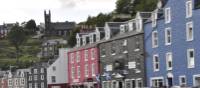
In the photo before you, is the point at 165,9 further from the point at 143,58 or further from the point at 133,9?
the point at 133,9

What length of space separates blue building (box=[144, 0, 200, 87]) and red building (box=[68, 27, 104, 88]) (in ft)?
57.5

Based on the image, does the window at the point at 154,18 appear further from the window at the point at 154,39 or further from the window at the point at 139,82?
the window at the point at 139,82

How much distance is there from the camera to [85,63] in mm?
102875

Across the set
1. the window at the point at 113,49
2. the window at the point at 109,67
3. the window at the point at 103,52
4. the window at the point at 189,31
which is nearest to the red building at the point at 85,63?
the window at the point at 103,52

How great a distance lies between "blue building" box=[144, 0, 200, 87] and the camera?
235 feet

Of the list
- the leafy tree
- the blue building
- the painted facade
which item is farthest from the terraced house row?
the leafy tree

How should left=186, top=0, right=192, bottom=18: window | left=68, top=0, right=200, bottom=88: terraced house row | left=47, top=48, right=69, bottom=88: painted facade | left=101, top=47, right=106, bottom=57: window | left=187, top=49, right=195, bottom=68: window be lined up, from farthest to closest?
left=47, top=48, right=69, bottom=88: painted facade, left=101, top=47, right=106, bottom=57: window, left=68, top=0, right=200, bottom=88: terraced house row, left=187, top=49, right=195, bottom=68: window, left=186, top=0, right=192, bottom=18: window

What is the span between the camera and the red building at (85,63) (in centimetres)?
9889

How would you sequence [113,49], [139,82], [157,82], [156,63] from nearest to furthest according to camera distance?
[157,82], [156,63], [139,82], [113,49]

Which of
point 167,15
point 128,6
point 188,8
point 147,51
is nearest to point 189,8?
point 188,8

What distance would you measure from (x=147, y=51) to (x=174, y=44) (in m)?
7.24

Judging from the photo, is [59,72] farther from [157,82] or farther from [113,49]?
[157,82]

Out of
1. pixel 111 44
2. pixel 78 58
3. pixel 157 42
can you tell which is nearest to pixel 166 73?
pixel 157 42

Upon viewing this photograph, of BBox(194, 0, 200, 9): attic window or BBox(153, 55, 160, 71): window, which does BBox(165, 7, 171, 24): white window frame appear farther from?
BBox(194, 0, 200, 9): attic window
